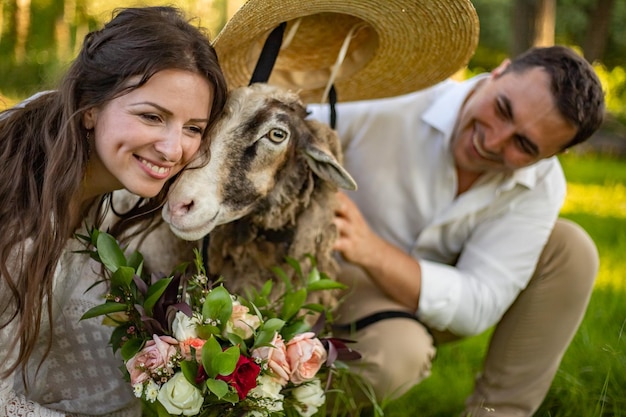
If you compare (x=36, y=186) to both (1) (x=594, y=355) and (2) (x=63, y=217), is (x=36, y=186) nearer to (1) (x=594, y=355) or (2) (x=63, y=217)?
(2) (x=63, y=217)

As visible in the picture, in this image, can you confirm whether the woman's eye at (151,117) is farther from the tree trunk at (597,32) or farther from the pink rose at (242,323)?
the tree trunk at (597,32)

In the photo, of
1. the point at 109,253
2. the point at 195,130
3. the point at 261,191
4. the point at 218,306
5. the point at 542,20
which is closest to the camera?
the point at 218,306

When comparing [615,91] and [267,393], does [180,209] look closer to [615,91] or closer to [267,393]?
[267,393]

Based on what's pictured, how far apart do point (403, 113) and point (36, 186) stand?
1.76 meters

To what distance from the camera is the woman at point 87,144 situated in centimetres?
195

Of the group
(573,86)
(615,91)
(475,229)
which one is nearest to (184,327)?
(475,229)

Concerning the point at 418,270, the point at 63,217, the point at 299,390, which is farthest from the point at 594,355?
the point at 63,217

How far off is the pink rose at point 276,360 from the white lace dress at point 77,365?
600 mm

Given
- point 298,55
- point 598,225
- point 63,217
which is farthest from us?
point 598,225

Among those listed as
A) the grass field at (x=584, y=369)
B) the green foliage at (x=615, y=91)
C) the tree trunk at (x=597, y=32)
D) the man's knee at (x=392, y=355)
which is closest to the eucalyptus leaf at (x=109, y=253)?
the man's knee at (x=392, y=355)

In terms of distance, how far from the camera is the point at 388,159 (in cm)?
327

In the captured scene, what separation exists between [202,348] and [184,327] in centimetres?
8

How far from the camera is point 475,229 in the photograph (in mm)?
3236

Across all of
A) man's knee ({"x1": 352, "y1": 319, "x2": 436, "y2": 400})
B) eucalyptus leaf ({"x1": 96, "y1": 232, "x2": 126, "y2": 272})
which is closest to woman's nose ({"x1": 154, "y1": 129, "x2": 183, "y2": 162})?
eucalyptus leaf ({"x1": 96, "y1": 232, "x2": 126, "y2": 272})
